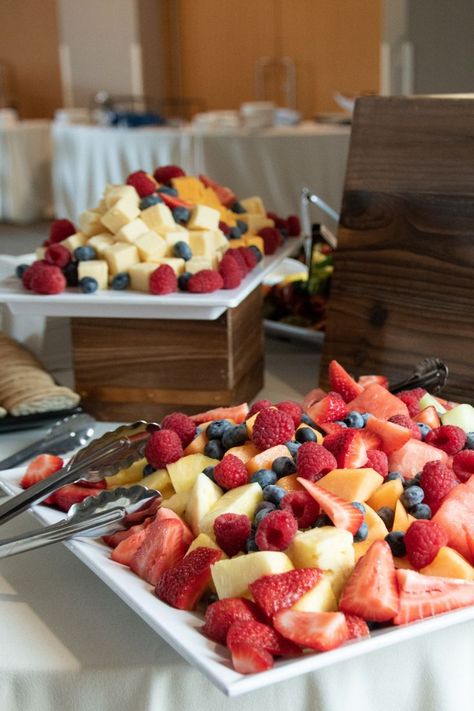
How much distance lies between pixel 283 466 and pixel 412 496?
10 centimetres

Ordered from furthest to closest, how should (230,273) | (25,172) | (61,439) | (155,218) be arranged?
(25,172) → (155,218) → (230,273) → (61,439)

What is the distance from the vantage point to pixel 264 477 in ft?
2.34

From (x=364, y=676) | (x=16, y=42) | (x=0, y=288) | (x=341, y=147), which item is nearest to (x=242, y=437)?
(x=364, y=676)

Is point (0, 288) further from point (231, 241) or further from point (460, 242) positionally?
point (460, 242)

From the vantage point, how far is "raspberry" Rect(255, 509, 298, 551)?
2.06 ft

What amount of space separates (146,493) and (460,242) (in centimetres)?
55

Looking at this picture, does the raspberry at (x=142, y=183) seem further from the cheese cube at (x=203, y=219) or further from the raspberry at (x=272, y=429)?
the raspberry at (x=272, y=429)

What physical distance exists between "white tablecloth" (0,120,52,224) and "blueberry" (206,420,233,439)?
552 centimetres

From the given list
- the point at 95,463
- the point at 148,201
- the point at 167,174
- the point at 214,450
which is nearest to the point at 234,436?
the point at 214,450

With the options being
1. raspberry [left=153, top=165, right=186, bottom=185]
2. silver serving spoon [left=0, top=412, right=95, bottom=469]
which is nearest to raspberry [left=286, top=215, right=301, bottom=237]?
raspberry [left=153, top=165, right=186, bottom=185]

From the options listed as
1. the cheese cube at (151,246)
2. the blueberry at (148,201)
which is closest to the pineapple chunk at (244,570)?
the cheese cube at (151,246)

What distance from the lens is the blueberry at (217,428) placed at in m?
0.79

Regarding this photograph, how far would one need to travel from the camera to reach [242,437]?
78cm

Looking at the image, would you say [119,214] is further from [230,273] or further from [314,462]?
[314,462]
